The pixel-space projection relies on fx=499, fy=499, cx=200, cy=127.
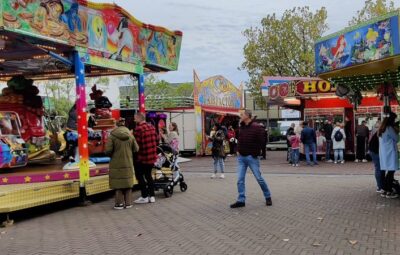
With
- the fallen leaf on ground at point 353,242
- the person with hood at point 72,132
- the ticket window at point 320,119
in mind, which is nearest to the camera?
the fallen leaf on ground at point 353,242

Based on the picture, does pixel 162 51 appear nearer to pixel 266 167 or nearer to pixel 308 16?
pixel 266 167

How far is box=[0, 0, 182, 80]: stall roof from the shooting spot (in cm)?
820

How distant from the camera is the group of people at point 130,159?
9.38 metres

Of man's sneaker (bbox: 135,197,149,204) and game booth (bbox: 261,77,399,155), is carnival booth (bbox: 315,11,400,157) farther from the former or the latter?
game booth (bbox: 261,77,399,155)

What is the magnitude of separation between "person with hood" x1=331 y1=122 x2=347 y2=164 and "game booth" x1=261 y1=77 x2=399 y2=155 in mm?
1318

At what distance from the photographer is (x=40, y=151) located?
12.0 m

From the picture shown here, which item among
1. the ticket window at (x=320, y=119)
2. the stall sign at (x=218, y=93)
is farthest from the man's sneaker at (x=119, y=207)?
the stall sign at (x=218, y=93)

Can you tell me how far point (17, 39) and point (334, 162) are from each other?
13886mm

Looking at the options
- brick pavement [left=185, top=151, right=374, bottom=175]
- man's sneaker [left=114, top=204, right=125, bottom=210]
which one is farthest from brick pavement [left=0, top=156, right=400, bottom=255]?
brick pavement [left=185, top=151, right=374, bottom=175]

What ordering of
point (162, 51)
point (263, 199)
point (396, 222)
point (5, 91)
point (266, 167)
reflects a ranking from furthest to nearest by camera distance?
point (266, 167) < point (162, 51) < point (5, 91) < point (263, 199) < point (396, 222)

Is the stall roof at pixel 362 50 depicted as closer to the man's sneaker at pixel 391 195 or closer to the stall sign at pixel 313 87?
the man's sneaker at pixel 391 195

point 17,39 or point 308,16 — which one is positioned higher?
point 308,16

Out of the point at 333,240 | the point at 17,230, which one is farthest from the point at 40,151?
the point at 333,240

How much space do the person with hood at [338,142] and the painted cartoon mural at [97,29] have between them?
8.12 meters
